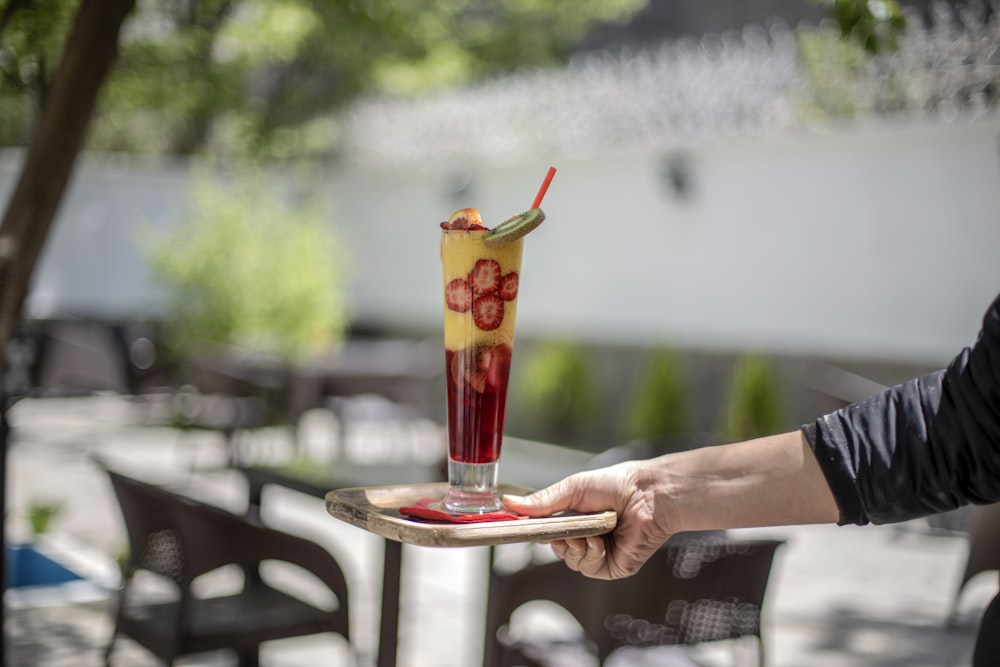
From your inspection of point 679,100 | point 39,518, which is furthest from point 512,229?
point 679,100

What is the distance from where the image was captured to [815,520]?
155 centimetres

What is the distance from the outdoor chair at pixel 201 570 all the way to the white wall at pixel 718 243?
531 cm

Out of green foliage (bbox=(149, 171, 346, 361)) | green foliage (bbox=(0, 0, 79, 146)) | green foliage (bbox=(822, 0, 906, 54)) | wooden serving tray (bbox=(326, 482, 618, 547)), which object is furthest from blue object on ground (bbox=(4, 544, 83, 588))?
green foliage (bbox=(149, 171, 346, 361))

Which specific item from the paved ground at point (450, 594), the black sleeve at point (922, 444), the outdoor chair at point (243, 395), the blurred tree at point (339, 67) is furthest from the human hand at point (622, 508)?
the outdoor chair at point (243, 395)

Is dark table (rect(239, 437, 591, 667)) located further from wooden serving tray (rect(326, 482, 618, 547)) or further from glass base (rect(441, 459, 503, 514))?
glass base (rect(441, 459, 503, 514))

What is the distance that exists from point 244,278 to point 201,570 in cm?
663

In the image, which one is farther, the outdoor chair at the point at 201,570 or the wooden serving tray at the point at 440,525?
the outdoor chair at the point at 201,570

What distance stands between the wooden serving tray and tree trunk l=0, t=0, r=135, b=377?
1.32 metres

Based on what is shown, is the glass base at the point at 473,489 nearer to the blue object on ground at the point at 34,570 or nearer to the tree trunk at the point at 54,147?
the tree trunk at the point at 54,147

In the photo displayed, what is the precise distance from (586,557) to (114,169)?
1160 cm

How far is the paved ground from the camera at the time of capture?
151 inches

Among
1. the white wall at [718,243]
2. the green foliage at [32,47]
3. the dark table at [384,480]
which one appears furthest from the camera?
the white wall at [718,243]

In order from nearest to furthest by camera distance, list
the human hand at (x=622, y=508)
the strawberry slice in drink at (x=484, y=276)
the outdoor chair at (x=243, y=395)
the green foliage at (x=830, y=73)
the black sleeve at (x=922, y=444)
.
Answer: the black sleeve at (x=922, y=444), the strawberry slice in drink at (x=484, y=276), the human hand at (x=622, y=508), the outdoor chair at (x=243, y=395), the green foliage at (x=830, y=73)

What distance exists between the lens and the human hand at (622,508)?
63.4 inches
